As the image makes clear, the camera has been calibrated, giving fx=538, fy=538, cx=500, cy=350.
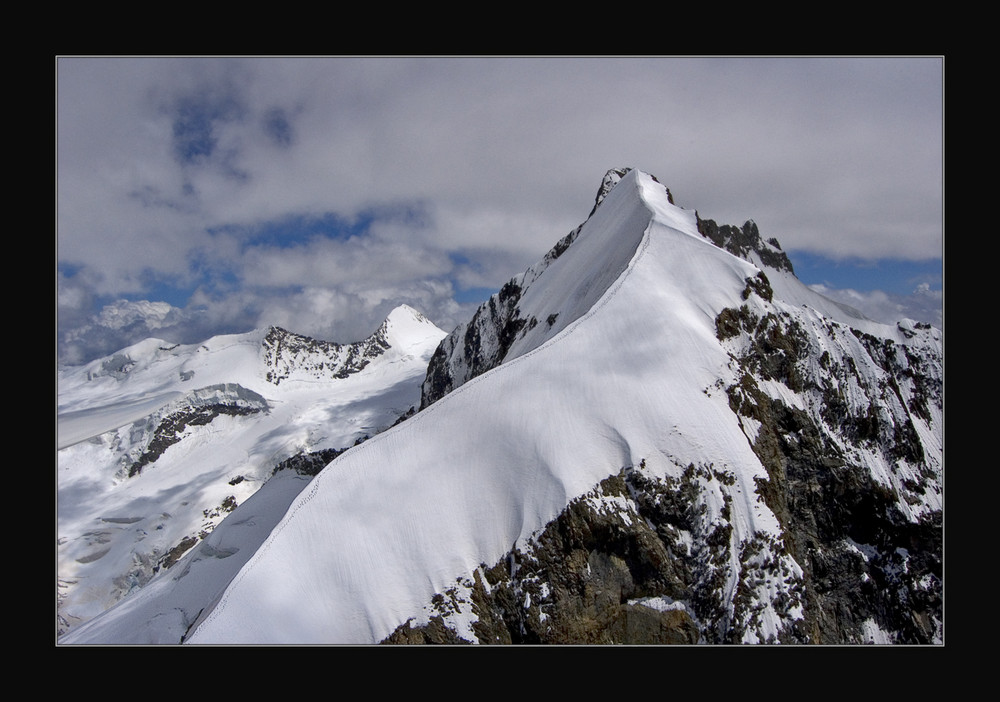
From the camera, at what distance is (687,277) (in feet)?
132

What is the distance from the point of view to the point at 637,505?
91.6 ft

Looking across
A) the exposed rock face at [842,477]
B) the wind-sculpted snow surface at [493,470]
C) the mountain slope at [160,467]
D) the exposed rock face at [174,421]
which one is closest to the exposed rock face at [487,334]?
the wind-sculpted snow surface at [493,470]

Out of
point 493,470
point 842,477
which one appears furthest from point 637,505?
point 842,477

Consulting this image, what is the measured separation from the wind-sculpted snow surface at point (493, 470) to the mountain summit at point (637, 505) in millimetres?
106

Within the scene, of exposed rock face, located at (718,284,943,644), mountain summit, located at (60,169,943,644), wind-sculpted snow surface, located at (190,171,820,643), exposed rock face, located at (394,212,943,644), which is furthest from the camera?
exposed rock face, located at (718,284,943,644)

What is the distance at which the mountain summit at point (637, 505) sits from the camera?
82.2ft

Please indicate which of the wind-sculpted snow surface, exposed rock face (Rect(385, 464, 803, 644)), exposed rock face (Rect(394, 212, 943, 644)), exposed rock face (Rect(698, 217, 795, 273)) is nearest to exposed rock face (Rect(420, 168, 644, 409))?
exposed rock face (Rect(698, 217, 795, 273))

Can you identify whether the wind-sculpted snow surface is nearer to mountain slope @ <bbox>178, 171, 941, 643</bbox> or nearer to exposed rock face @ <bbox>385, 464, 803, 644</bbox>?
mountain slope @ <bbox>178, 171, 941, 643</bbox>

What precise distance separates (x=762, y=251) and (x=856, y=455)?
6136cm

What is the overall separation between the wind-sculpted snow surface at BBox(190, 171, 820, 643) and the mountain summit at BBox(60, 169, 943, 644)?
0.11 m

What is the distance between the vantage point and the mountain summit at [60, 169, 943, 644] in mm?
25047

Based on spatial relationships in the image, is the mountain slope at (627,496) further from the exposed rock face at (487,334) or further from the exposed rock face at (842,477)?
the exposed rock face at (487,334)

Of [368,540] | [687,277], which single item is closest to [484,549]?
[368,540]

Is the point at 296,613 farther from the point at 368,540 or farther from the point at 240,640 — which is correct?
the point at 368,540
